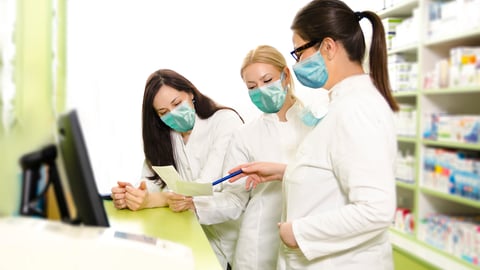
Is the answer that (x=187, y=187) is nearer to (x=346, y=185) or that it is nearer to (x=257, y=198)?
(x=257, y=198)

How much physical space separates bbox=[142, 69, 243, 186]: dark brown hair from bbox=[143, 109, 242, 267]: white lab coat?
29 mm

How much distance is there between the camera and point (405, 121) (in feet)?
8.63

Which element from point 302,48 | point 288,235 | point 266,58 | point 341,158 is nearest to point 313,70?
point 302,48

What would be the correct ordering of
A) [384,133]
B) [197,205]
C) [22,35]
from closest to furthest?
[22,35]
[384,133]
[197,205]

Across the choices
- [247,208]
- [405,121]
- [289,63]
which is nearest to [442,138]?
[405,121]

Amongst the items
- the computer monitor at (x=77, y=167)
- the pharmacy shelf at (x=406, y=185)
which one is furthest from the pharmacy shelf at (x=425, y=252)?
the computer monitor at (x=77, y=167)

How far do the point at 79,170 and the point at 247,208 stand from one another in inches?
47.3

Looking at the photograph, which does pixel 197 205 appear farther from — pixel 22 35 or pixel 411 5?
pixel 411 5

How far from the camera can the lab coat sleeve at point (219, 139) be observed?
72.7 inches

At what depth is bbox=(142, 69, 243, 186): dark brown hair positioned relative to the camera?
71.9 inches

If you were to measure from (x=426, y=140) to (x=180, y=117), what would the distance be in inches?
53.2

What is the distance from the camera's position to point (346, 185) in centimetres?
103

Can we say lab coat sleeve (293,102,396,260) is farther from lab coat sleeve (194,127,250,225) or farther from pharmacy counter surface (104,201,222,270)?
lab coat sleeve (194,127,250,225)

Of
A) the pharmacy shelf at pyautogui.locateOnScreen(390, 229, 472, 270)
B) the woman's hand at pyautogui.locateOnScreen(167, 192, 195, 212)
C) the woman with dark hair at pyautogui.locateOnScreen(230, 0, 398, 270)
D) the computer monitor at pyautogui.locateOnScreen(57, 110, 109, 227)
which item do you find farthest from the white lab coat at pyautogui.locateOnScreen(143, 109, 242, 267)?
the computer monitor at pyautogui.locateOnScreen(57, 110, 109, 227)
